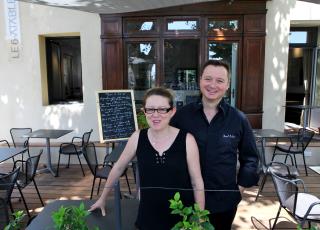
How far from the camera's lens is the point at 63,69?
22.3 ft

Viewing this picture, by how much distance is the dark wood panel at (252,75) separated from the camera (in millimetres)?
5621

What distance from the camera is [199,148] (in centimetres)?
151

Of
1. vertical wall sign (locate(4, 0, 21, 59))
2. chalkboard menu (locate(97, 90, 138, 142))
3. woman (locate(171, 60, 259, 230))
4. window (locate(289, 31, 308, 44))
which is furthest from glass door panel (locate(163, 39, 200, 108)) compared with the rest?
woman (locate(171, 60, 259, 230))

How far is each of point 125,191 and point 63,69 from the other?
12.9 feet

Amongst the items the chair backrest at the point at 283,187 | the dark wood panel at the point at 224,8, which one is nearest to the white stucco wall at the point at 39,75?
the dark wood panel at the point at 224,8

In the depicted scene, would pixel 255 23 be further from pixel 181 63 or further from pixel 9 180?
pixel 9 180

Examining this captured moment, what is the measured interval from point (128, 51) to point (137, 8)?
0.96 m

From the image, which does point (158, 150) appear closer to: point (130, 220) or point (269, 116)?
point (130, 220)

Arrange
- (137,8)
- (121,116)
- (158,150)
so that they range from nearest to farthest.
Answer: (158,150)
(121,116)
(137,8)

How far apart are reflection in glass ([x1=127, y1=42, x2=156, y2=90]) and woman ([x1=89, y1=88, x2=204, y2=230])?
4620 millimetres

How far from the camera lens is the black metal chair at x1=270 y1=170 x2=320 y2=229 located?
7.64ft

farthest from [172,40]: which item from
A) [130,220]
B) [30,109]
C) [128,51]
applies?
[130,220]

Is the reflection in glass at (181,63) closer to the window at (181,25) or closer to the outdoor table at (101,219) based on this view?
the window at (181,25)

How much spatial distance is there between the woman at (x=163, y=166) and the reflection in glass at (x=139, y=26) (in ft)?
15.1
